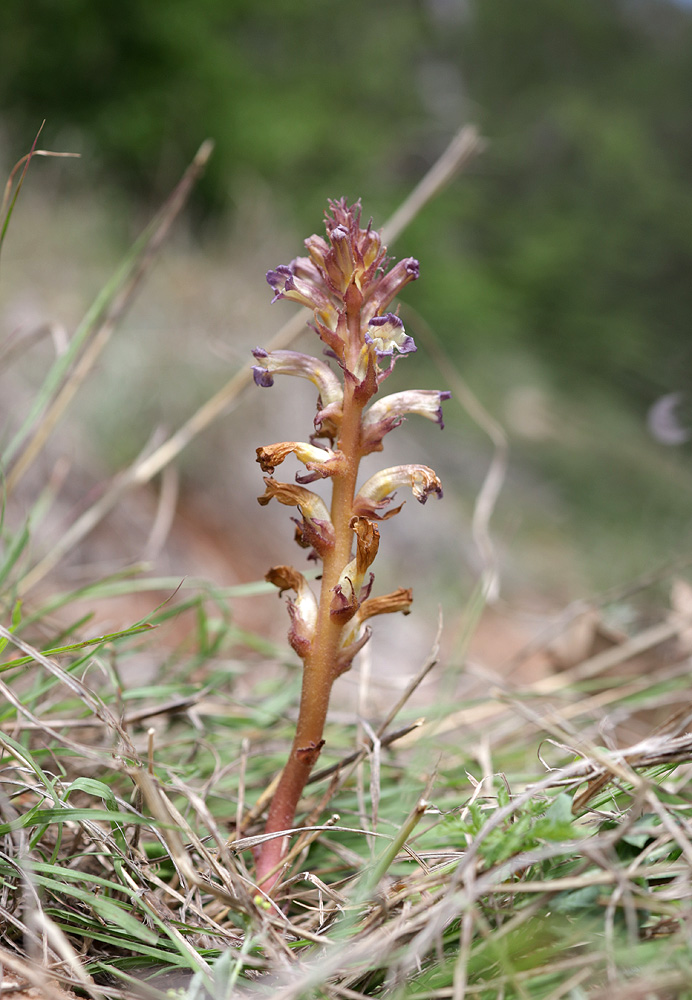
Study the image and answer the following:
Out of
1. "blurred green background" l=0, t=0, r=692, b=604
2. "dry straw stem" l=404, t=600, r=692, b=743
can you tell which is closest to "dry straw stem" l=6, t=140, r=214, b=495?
"dry straw stem" l=404, t=600, r=692, b=743

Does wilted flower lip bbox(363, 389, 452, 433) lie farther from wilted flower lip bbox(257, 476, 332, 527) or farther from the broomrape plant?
wilted flower lip bbox(257, 476, 332, 527)

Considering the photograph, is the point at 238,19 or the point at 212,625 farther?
the point at 238,19

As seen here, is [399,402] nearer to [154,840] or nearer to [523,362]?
[154,840]

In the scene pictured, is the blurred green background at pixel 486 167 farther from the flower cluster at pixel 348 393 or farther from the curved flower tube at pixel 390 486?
the curved flower tube at pixel 390 486

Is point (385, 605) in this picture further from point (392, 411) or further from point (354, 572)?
point (392, 411)

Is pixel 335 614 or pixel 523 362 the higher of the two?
pixel 523 362

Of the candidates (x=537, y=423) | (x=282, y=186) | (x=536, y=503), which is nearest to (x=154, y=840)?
(x=536, y=503)

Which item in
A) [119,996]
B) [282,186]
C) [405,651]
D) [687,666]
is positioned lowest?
[119,996]
